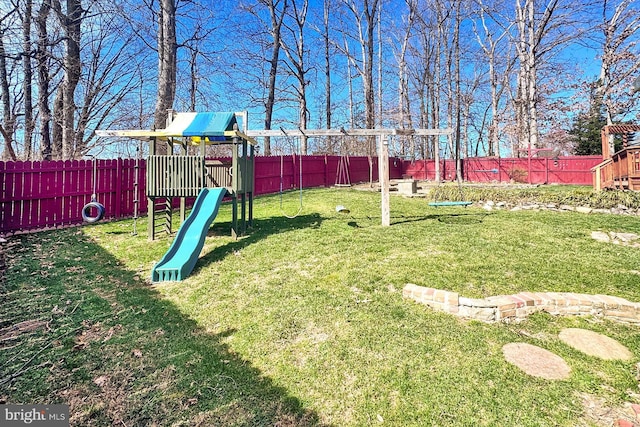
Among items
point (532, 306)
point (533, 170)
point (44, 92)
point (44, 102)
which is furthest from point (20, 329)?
point (533, 170)

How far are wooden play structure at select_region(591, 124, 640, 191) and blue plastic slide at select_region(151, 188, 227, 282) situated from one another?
35.8 feet

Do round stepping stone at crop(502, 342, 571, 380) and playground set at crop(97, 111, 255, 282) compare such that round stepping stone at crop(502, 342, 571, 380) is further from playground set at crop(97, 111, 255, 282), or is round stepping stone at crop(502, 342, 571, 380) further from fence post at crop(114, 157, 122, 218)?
fence post at crop(114, 157, 122, 218)

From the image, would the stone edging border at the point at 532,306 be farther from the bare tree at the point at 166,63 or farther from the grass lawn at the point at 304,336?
the bare tree at the point at 166,63

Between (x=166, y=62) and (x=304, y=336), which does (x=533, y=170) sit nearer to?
(x=166, y=62)

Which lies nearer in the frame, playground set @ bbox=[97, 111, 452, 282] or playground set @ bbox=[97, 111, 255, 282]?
playground set @ bbox=[97, 111, 452, 282]

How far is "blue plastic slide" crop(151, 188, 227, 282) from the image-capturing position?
4254 millimetres

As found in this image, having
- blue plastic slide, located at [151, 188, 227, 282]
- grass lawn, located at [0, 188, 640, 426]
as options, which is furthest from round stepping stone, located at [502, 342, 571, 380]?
blue plastic slide, located at [151, 188, 227, 282]

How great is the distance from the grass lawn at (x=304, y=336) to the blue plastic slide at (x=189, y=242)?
6.0 inches

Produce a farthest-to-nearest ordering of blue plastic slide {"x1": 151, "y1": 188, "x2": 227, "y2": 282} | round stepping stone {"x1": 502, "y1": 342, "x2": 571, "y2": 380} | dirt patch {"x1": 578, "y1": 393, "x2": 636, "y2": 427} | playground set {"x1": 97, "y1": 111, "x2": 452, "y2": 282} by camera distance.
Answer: playground set {"x1": 97, "y1": 111, "x2": 452, "y2": 282} → blue plastic slide {"x1": 151, "y1": 188, "x2": 227, "y2": 282} → round stepping stone {"x1": 502, "y1": 342, "x2": 571, "y2": 380} → dirt patch {"x1": 578, "y1": 393, "x2": 636, "y2": 427}

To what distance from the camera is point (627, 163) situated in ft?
30.8

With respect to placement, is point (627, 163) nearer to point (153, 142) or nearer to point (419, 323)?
point (419, 323)

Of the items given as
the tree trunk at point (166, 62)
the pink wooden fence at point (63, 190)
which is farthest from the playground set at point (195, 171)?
the tree trunk at point (166, 62)

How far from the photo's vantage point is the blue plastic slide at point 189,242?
14.0 feet

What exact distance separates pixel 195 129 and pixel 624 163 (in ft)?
38.9
